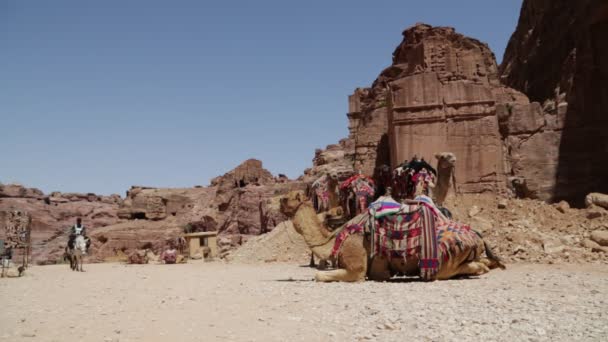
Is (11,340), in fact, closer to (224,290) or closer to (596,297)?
(224,290)

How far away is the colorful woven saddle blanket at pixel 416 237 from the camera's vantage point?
7.96 m

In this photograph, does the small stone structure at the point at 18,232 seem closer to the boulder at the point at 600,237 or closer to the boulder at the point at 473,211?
the boulder at the point at 473,211

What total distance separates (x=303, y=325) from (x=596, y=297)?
3392mm

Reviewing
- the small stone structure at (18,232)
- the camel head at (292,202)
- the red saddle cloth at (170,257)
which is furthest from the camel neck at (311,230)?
the red saddle cloth at (170,257)

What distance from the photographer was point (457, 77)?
16.4 m

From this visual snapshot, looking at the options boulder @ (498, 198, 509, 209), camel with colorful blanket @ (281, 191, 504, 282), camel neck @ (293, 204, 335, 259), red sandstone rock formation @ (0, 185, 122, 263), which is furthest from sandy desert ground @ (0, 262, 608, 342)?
red sandstone rock formation @ (0, 185, 122, 263)

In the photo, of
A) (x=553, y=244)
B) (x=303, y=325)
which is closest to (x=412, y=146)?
(x=553, y=244)

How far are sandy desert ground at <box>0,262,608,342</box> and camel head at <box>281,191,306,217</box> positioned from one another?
1.72 meters

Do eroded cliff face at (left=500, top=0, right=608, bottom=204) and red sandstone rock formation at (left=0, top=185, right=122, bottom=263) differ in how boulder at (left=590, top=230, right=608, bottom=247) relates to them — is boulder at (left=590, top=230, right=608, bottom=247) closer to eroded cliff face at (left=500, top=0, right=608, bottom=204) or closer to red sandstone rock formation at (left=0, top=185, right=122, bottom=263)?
eroded cliff face at (left=500, top=0, right=608, bottom=204)

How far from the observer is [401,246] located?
806 cm

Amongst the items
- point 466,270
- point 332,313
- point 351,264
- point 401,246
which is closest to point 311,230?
point 351,264

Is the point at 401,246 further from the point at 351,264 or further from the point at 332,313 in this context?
the point at 332,313

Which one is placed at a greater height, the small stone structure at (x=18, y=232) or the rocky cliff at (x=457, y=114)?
the rocky cliff at (x=457, y=114)

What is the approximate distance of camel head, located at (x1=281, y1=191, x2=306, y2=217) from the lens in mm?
Result: 9297
